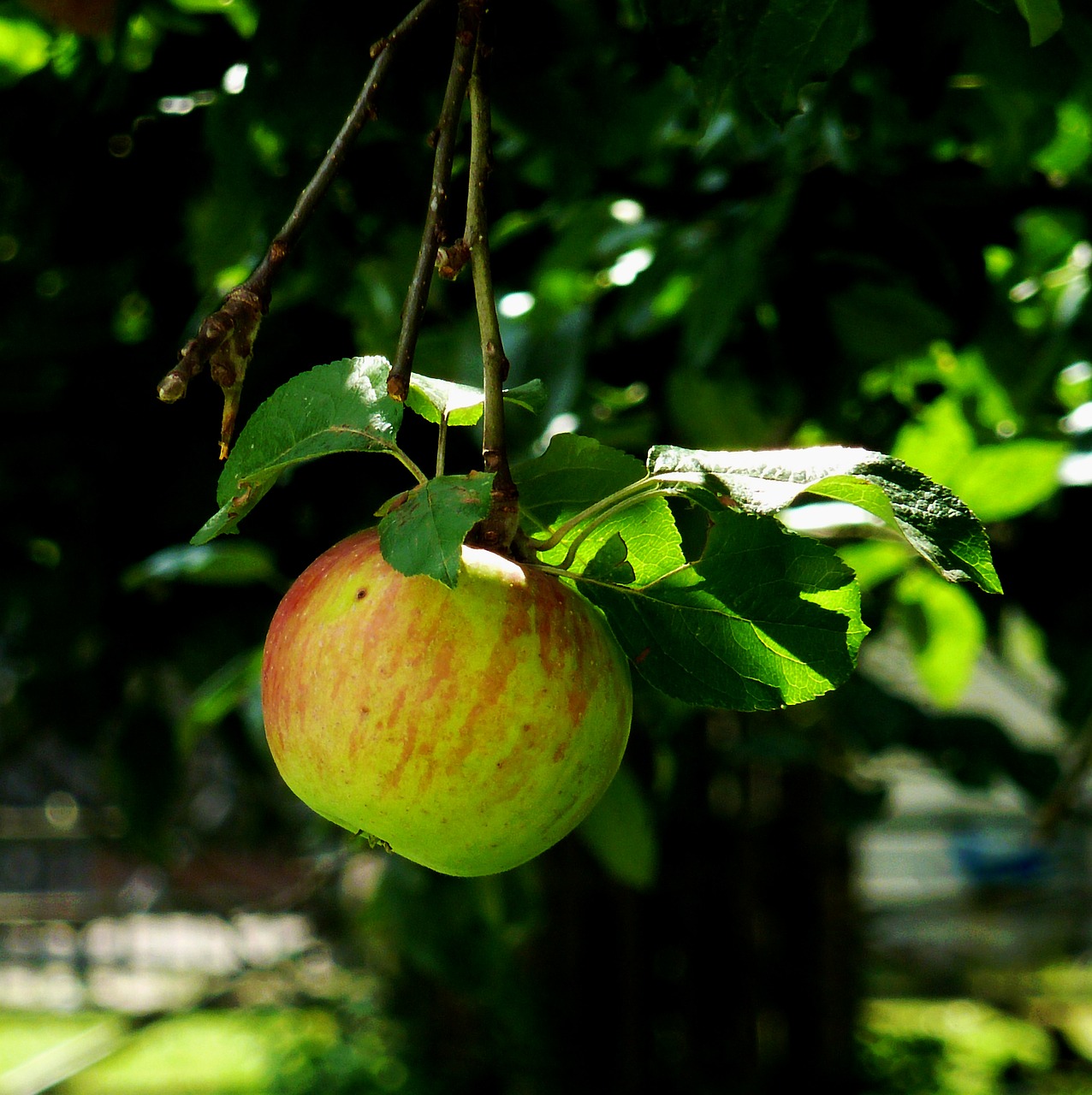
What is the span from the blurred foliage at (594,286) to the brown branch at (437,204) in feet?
0.57

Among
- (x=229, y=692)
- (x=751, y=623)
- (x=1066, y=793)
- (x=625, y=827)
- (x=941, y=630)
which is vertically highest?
(x=751, y=623)

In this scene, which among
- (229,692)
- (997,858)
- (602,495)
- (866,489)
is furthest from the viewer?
(997,858)

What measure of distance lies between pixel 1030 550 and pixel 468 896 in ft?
4.63

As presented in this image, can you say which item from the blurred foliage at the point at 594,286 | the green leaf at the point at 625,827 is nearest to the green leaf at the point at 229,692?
the blurred foliage at the point at 594,286

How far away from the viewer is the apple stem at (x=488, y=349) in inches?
22.2

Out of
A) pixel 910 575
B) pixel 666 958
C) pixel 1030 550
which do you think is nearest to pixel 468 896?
pixel 910 575

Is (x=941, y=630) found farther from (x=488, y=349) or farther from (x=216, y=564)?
(x=488, y=349)

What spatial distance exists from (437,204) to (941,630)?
1.74m

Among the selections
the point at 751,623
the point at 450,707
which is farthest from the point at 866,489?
the point at 450,707

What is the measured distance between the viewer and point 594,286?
186 centimetres

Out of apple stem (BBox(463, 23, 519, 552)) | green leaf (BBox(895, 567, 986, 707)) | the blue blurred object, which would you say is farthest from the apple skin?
the blue blurred object

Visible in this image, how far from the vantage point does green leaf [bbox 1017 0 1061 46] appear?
703 millimetres

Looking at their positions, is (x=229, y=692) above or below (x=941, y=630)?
above

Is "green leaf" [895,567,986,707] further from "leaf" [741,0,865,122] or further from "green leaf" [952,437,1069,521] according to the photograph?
"leaf" [741,0,865,122]
